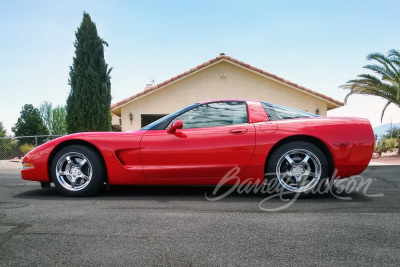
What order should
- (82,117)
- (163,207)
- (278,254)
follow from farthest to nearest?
1. (82,117)
2. (163,207)
3. (278,254)

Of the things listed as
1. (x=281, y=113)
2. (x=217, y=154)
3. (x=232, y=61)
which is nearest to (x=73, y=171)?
(x=217, y=154)

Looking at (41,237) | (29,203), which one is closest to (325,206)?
(41,237)

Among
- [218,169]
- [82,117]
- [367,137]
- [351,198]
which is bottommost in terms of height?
[351,198]

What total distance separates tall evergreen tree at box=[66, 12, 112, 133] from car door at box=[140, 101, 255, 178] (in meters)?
10.1

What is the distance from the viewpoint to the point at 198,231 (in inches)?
93.3

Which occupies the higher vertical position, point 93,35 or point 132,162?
point 93,35

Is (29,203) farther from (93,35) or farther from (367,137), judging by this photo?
(93,35)

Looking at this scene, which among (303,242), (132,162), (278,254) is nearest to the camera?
(278,254)

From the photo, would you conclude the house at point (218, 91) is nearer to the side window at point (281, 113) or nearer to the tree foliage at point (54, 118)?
the side window at point (281, 113)

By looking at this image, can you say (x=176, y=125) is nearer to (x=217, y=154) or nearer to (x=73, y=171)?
(x=217, y=154)

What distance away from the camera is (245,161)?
3641 millimetres

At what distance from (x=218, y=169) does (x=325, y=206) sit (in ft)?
3.94

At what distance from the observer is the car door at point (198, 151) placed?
3.65m

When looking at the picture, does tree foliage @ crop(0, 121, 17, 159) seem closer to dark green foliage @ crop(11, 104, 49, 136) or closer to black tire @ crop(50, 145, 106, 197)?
black tire @ crop(50, 145, 106, 197)
